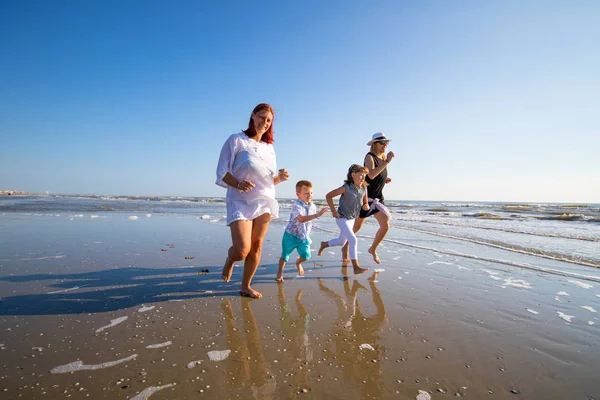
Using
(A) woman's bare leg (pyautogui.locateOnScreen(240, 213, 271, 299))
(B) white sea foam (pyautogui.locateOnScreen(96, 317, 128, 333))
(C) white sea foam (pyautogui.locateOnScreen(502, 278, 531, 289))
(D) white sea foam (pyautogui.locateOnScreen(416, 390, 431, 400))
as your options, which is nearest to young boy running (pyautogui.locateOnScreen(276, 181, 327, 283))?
(A) woman's bare leg (pyautogui.locateOnScreen(240, 213, 271, 299))

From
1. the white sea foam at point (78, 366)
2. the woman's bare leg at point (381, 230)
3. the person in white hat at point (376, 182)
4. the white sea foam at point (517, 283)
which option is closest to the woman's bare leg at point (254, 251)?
the white sea foam at point (78, 366)

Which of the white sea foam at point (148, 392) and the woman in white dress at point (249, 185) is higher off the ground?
the woman in white dress at point (249, 185)

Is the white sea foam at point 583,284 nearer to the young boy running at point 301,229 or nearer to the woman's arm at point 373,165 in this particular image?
the woman's arm at point 373,165

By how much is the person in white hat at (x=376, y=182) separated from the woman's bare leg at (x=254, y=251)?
7.59 ft

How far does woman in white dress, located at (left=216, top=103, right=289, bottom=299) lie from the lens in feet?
11.0

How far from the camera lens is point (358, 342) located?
2393mm

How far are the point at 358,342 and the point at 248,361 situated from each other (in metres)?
0.86

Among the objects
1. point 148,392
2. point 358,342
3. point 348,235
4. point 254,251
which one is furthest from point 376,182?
point 148,392

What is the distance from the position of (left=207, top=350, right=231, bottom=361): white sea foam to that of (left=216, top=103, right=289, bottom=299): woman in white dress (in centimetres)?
130

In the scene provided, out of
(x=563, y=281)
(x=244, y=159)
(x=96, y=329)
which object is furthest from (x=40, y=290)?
(x=563, y=281)

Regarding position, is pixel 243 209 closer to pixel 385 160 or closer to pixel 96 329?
pixel 96 329

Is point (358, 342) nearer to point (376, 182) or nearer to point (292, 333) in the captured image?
point (292, 333)

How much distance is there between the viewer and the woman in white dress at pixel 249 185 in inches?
132

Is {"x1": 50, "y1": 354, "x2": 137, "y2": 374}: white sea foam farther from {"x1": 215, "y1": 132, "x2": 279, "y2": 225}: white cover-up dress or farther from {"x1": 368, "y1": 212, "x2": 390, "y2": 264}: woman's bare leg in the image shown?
{"x1": 368, "y1": 212, "x2": 390, "y2": 264}: woman's bare leg
